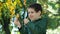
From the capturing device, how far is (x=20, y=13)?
153 cm

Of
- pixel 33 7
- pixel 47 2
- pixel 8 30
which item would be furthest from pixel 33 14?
pixel 8 30

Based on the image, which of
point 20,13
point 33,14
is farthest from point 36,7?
point 20,13

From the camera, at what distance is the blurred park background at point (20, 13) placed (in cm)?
147

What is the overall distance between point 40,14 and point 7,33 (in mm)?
317

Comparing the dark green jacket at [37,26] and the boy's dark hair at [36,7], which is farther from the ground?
the boy's dark hair at [36,7]

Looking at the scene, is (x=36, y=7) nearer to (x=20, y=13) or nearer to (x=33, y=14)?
(x=33, y=14)

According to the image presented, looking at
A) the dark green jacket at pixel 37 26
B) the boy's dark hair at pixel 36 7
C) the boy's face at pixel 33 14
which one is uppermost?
the boy's dark hair at pixel 36 7

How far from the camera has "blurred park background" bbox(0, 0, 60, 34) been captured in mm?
1475

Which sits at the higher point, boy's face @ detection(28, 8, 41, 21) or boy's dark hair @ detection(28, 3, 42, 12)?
boy's dark hair @ detection(28, 3, 42, 12)

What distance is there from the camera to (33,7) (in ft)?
4.64

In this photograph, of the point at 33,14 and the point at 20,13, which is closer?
the point at 33,14

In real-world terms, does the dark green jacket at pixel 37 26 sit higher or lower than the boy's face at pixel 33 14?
lower

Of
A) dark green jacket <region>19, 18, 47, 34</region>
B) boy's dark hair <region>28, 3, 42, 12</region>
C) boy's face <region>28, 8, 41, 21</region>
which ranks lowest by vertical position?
dark green jacket <region>19, 18, 47, 34</region>

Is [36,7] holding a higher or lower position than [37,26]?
higher
